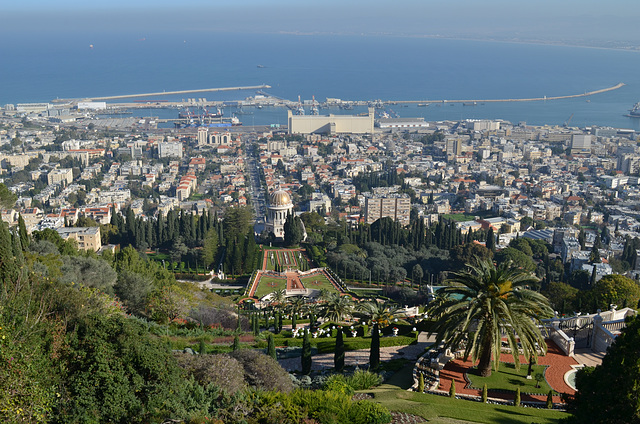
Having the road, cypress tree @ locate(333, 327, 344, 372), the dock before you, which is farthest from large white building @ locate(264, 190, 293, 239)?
the dock

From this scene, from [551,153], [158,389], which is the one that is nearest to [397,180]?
[551,153]

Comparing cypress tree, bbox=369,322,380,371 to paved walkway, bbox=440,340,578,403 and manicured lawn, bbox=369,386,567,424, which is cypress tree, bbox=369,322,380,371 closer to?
paved walkway, bbox=440,340,578,403

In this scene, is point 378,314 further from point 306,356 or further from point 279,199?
point 279,199

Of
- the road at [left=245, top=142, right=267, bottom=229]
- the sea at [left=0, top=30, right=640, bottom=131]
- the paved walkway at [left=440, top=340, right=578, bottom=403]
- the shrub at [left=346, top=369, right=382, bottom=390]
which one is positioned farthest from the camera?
the sea at [left=0, top=30, right=640, bottom=131]

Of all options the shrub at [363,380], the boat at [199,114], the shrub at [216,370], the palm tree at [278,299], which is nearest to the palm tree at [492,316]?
the shrub at [363,380]

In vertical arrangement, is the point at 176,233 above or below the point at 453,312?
below

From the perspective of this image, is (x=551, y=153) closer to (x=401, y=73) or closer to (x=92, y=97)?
(x=92, y=97)

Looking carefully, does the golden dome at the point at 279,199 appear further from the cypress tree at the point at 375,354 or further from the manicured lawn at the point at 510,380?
the manicured lawn at the point at 510,380
